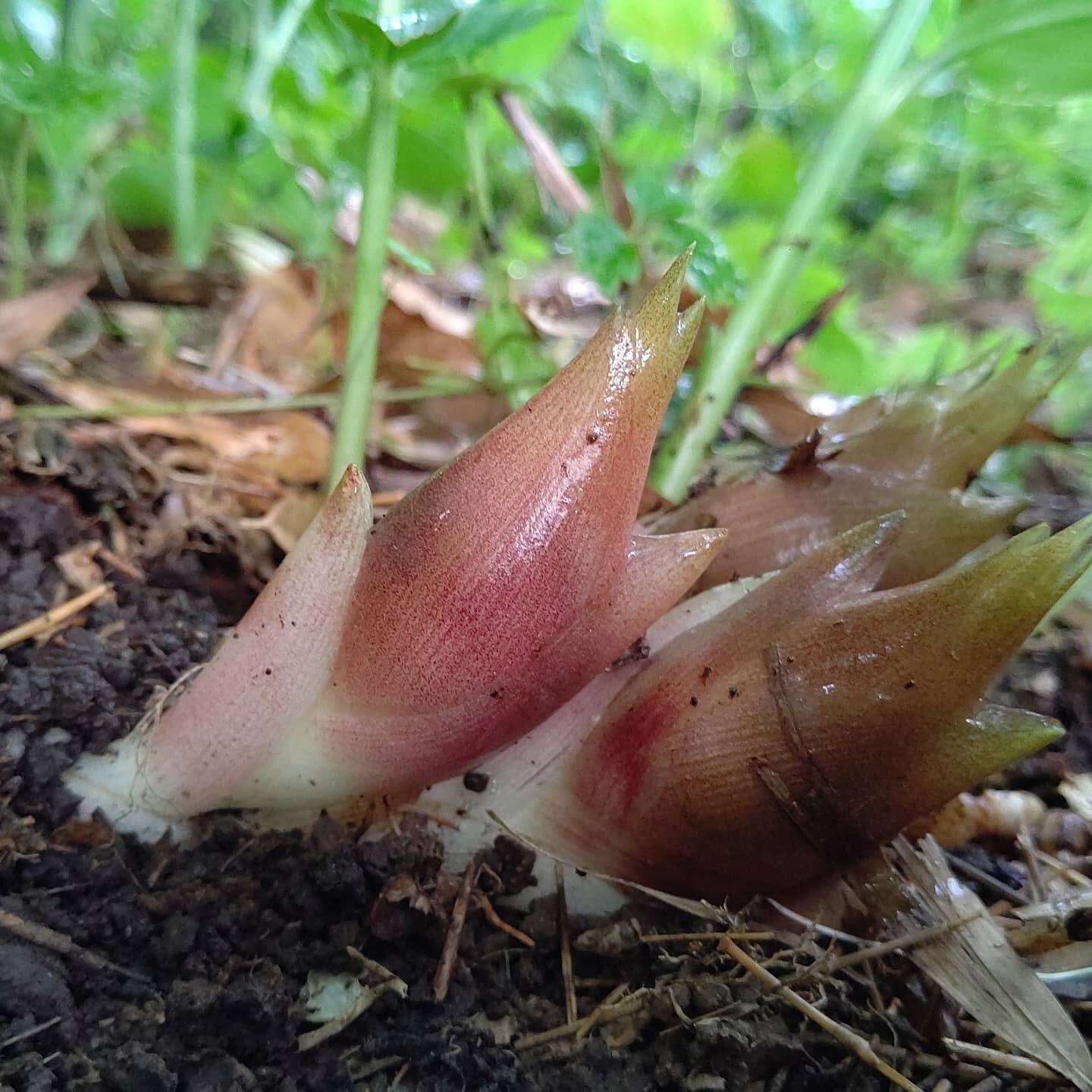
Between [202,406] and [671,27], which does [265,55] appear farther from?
[671,27]

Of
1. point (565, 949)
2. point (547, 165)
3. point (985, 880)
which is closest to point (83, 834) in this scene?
point (565, 949)

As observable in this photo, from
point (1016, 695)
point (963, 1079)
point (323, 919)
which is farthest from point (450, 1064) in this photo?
point (1016, 695)

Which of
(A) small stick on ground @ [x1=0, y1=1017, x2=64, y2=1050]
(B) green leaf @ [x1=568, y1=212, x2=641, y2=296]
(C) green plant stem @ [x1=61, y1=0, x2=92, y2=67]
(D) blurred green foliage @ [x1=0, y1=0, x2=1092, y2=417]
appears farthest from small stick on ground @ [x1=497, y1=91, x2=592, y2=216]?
(A) small stick on ground @ [x1=0, y1=1017, x2=64, y2=1050]

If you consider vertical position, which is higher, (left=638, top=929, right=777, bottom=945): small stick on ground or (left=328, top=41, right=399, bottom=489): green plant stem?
(left=328, top=41, right=399, bottom=489): green plant stem

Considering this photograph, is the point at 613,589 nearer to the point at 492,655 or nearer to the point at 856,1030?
the point at 492,655

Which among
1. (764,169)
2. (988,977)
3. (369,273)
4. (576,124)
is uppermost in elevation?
(576,124)

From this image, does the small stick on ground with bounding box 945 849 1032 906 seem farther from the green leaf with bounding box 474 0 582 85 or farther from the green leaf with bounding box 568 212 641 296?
the green leaf with bounding box 474 0 582 85

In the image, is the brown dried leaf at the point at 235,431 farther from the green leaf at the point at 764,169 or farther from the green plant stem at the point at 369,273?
the green leaf at the point at 764,169

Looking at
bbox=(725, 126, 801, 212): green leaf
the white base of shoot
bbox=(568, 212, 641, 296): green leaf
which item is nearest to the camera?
the white base of shoot
